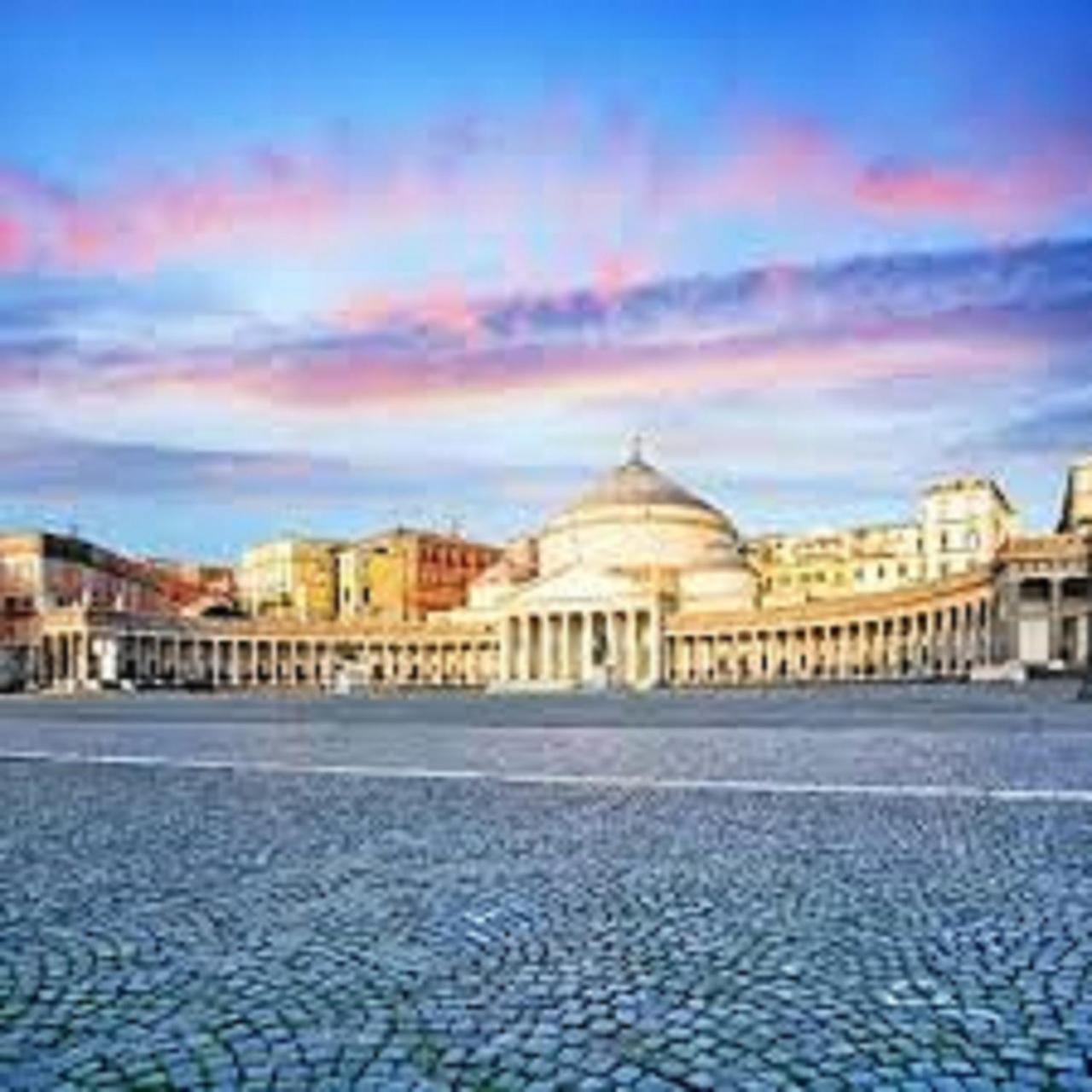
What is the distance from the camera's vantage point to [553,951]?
5113 millimetres

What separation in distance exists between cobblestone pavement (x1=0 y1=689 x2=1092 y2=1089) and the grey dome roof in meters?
117

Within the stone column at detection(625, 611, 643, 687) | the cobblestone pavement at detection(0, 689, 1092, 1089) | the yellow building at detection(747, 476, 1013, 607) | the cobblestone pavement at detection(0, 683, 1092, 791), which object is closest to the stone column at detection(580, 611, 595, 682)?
the stone column at detection(625, 611, 643, 687)

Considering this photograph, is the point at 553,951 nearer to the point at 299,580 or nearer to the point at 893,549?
the point at 893,549

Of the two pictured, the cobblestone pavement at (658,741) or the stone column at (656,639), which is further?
the stone column at (656,639)

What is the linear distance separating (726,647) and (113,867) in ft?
334

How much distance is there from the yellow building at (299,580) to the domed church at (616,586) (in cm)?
3134

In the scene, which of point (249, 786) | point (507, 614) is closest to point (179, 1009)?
point (249, 786)

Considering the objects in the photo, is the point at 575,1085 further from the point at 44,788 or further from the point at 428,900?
the point at 44,788

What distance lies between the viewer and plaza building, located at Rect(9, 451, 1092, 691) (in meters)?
92.2

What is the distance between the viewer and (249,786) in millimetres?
12133

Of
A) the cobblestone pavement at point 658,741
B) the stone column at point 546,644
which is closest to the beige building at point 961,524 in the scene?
the stone column at point 546,644

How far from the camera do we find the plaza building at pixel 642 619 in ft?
303

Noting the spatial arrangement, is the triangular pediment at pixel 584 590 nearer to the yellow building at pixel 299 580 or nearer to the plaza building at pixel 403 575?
the plaza building at pixel 403 575

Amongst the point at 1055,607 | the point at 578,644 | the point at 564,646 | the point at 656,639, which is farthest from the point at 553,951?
the point at 578,644
